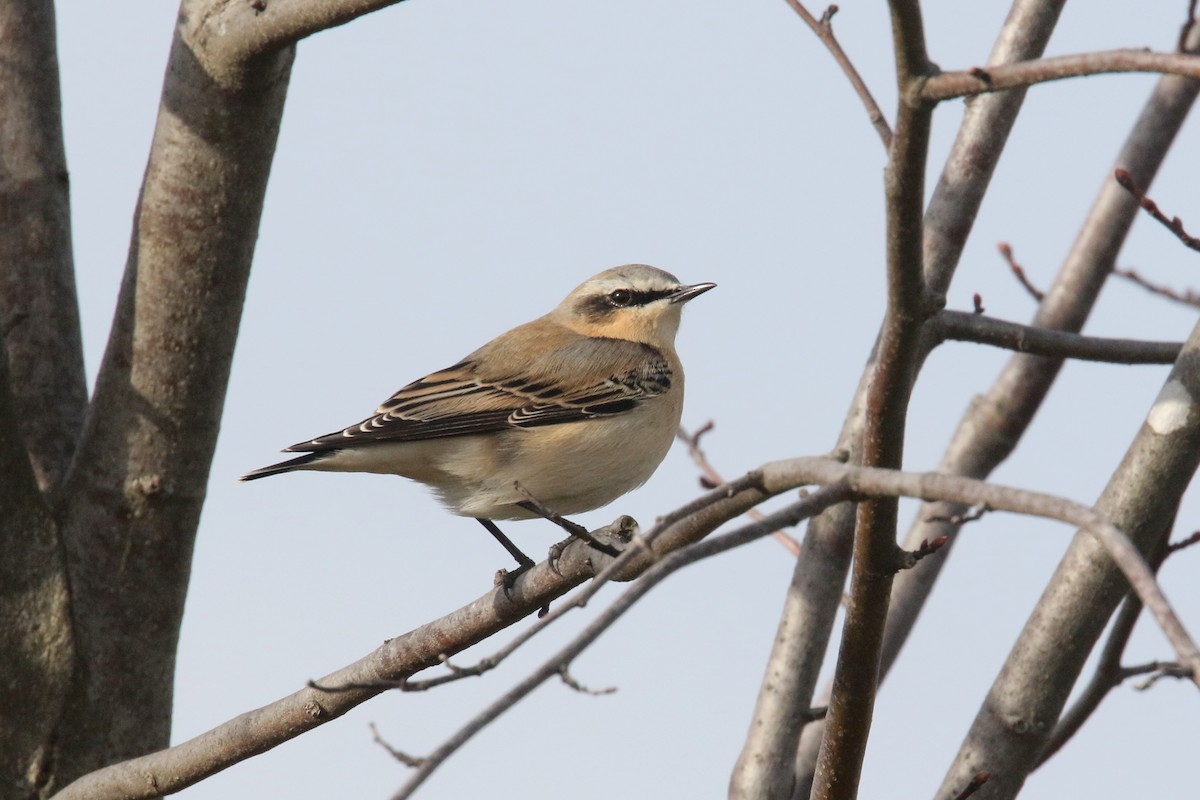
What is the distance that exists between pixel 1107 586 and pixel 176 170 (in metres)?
3.72

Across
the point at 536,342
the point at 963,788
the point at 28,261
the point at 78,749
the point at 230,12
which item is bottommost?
the point at 78,749

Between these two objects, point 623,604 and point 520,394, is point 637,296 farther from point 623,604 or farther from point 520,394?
point 623,604

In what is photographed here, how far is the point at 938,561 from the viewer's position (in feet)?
22.9

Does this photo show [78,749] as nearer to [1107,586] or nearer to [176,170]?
[176,170]

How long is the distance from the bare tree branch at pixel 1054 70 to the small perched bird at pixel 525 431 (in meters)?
3.75

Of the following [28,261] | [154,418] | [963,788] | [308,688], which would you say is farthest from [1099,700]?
[28,261]

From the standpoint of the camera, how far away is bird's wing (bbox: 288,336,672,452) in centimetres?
713

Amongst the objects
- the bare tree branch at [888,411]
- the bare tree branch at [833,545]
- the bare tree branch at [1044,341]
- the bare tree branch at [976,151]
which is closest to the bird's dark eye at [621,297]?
the bare tree branch at [833,545]

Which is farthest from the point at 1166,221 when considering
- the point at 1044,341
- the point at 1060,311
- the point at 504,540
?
the point at 504,540

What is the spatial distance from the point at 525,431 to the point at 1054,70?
4520 millimetres

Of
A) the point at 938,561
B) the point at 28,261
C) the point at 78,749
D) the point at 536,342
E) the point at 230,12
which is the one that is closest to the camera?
the point at 230,12

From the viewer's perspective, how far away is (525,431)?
7254mm

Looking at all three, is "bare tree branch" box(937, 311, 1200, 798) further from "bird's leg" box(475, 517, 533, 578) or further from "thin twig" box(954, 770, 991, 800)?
"bird's leg" box(475, 517, 533, 578)

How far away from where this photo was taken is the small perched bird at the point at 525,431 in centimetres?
705
